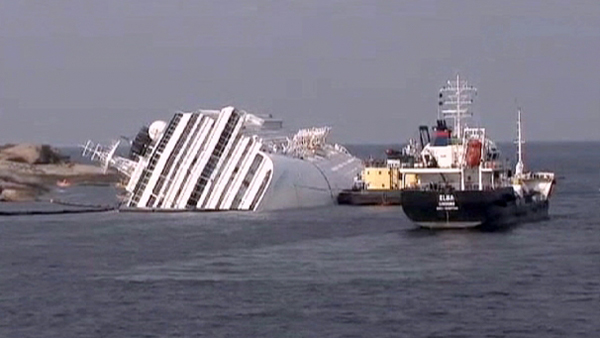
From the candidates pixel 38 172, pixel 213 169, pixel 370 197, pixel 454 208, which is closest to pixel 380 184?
pixel 370 197

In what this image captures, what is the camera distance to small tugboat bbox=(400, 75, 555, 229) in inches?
2579

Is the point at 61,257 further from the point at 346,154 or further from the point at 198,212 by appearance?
the point at 346,154

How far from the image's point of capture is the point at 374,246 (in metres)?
61.1

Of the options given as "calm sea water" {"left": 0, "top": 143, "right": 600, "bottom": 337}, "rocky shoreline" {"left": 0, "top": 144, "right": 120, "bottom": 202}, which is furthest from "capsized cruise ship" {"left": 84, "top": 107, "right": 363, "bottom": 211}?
"rocky shoreline" {"left": 0, "top": 144, "right": 120, "bottom": 202}

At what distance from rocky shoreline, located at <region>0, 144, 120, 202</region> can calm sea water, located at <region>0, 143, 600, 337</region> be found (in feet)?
130

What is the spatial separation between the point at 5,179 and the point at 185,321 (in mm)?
82950

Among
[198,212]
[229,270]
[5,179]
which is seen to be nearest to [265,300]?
[229,270]

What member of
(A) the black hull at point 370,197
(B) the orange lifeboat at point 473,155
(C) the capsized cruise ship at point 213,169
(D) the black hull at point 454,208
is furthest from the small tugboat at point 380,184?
(D) the black hull at point 454,208

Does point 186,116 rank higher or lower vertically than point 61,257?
higher

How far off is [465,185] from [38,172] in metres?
71.4

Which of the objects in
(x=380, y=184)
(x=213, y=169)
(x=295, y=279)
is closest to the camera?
(x=295, y=279)

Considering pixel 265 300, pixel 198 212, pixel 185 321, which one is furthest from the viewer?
pixel 198 212

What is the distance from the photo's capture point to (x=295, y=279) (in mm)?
48938

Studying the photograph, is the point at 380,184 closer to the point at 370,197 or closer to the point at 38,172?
the point at 370,197
